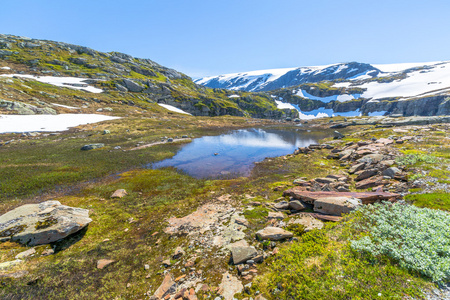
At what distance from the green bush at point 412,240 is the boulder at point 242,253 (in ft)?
17.1

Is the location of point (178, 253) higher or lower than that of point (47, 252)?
lower

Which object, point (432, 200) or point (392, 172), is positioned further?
point (392, 172)

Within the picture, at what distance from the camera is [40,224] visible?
12781mm

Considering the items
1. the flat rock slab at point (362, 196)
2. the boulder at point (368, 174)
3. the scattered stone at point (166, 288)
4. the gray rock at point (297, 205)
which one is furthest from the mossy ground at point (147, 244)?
the boulder at point (368, 174)

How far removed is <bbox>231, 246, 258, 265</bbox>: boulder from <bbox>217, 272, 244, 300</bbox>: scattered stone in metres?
0.90

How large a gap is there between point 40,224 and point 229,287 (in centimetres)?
1515

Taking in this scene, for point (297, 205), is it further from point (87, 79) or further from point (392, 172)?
point (87, 79)

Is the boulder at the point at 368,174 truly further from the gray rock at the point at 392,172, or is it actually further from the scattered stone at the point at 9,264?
the scattered stone at the point at 9,264

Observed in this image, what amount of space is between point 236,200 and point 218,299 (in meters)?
11.3

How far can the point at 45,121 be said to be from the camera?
66250 mm

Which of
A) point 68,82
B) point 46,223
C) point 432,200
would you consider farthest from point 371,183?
point 68,82

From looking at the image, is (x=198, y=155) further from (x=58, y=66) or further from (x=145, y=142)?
(x=58, y=66)

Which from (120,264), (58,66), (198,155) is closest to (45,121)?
(198,155)

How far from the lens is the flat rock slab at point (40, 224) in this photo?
480 inches
